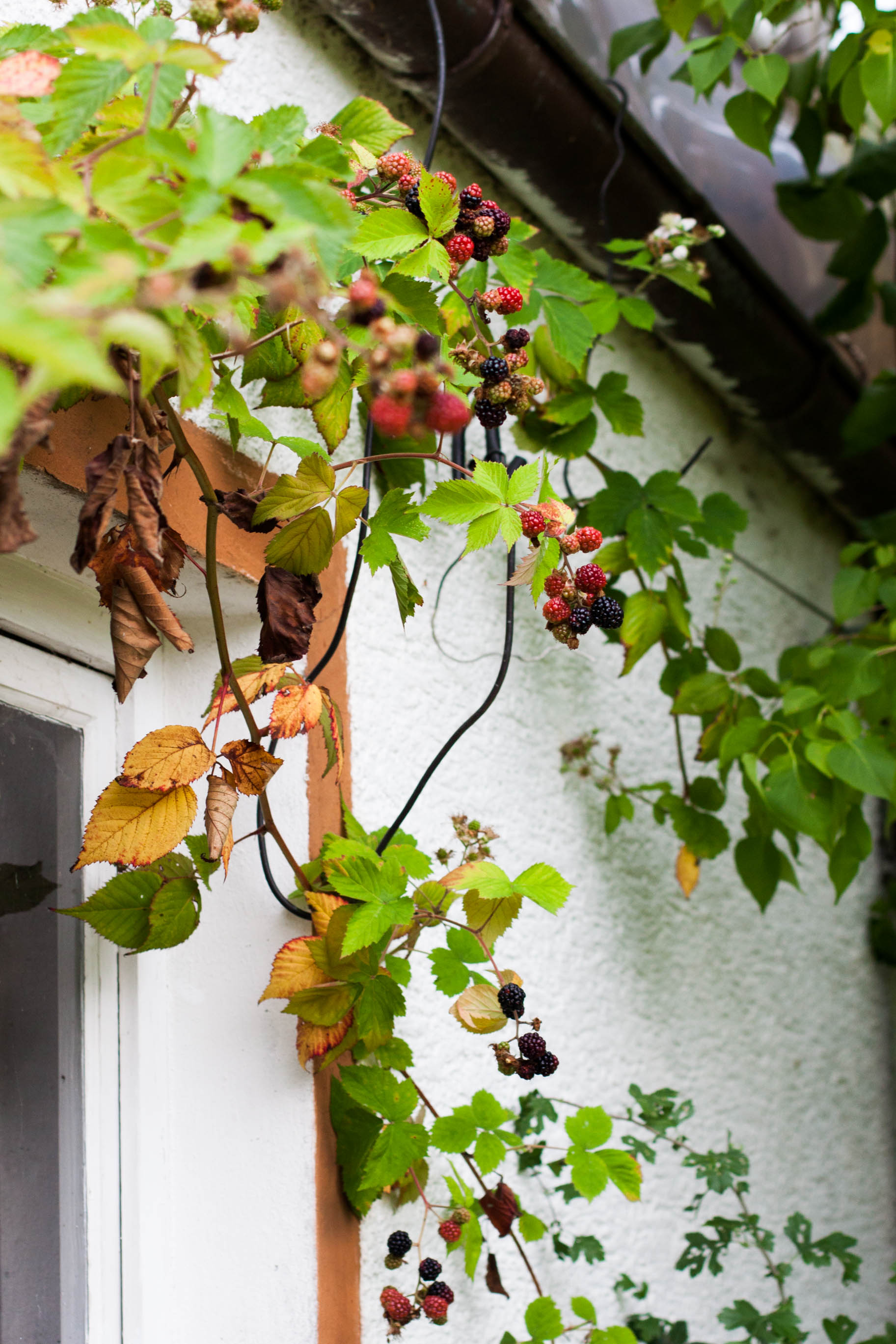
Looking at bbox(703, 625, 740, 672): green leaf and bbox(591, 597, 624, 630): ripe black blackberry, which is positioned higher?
bbox(703, 625, 740, 672): green leaf

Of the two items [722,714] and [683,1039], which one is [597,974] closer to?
[683,1039]

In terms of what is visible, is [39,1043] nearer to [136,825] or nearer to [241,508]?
[136,825]

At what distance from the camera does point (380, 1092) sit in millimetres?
1141

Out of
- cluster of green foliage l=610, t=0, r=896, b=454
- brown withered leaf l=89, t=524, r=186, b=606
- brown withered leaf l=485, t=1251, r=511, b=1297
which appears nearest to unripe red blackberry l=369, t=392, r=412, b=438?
brown withered leaf l=89, t=524, r=186, b=606

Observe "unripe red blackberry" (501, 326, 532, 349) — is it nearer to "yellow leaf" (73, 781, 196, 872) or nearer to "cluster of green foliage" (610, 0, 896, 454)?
"yellow leaf" (73, 781, 196, 872)

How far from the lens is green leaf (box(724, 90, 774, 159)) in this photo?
172 cm

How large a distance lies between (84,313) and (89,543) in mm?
283

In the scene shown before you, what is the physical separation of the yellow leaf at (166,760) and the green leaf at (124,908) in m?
0.13

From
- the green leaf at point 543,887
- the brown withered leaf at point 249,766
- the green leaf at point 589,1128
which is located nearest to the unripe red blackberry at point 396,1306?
the green leaf at point 589,1128

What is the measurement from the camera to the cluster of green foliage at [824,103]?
5.28 ft

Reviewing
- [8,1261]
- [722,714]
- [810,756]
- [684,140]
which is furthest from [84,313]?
[684,140]

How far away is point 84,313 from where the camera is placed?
20.8 inches

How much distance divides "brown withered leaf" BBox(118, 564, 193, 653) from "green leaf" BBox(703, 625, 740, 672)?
1134 millimetres

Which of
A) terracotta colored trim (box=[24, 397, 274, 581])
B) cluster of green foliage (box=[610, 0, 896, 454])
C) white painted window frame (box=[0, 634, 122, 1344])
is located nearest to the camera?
terracotta colored trim (box=[24, 397, 274, 581])
